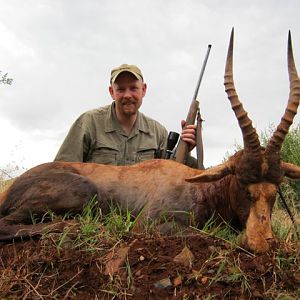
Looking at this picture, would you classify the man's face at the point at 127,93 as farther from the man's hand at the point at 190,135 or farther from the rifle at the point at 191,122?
the man's hand at the point at 190,135

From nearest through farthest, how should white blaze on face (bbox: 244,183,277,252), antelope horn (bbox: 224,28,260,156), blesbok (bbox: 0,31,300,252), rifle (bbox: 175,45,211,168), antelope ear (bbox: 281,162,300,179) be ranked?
A: 1. white blaze on face (bbox: 244,183,277,252)
2. blesbok (bbox: 0,31,300,252)
3. antelope horn (bbox: 224,28,260,156)
4. antelope ear (bbox: 281,162,300,179)
5. rifle (bbox: 175,45,211,168)

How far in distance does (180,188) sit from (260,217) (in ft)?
4.36

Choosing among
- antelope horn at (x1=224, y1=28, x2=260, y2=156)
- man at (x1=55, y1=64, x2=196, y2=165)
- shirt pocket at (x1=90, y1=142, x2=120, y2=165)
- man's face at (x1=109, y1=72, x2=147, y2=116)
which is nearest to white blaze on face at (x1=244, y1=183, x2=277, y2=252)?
antelope horn at (x1=224, y1=28, x2=260, y2=156)

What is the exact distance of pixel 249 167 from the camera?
434 cm

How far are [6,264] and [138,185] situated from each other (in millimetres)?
1942

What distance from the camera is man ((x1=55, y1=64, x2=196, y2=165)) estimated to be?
7.12 meters

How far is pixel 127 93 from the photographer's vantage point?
7.23 m

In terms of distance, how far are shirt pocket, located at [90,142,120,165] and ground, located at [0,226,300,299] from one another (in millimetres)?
3222

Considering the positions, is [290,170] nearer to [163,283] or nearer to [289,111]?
[289,111]

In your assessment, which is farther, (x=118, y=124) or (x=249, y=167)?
(x=118, y=124)

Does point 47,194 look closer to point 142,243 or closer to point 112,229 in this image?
point 112,229

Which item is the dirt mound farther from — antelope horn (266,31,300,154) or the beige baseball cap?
the beige baseball cap

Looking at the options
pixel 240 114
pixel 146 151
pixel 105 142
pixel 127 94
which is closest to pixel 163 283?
pixel 240 114

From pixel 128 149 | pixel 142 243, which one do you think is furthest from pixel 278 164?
pixel 128 149
